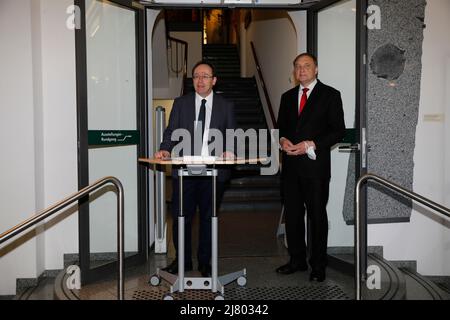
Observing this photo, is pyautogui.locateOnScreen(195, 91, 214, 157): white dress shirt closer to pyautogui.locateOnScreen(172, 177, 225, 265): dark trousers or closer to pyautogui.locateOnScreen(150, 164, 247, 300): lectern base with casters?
pyautogui.locateOnScreen(172, 177, 225, 265): dark trousers

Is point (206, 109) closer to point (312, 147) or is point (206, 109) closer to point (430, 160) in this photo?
point (312, 147)

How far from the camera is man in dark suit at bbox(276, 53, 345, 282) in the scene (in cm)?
356

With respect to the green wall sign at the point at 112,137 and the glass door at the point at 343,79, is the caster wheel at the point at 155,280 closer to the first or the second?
the green wall sign at the point at 112,137

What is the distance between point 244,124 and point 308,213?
4.76 metres

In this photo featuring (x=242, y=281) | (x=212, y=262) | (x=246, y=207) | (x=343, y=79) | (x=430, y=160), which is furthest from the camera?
(x=246, y=207)

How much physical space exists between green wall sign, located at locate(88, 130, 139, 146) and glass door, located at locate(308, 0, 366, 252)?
5.72 ft

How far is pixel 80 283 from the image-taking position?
11.8 feet

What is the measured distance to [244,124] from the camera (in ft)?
27.5

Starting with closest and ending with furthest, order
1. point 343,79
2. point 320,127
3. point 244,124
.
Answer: point 320,127 → point 343,79 → point 244,124

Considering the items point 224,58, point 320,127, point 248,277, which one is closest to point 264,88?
point 224,58

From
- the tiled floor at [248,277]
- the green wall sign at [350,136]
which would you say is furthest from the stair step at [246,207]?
the green wall sign at [350,136]

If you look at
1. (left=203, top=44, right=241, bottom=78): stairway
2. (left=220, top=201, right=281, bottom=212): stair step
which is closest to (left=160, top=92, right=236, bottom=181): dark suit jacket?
(left=220, top=201, right=281, bottom=212): stair step
